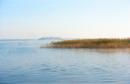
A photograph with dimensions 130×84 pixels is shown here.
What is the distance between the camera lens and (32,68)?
6.29 metres

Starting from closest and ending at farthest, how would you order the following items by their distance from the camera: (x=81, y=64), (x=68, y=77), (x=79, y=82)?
(x=79, y=82), (x=68, y=77), (x=81, y=64)

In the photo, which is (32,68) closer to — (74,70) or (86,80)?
(74,70)

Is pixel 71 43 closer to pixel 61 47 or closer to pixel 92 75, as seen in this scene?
→ pixel 61 47

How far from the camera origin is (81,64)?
6945 mm

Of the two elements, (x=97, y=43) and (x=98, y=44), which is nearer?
(x=98, y=44)

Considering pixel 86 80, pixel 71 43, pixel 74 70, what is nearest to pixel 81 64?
pixel 74 70

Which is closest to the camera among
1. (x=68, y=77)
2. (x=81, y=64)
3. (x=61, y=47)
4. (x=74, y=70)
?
(x=68, y=77)

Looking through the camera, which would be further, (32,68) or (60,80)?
(32,68)

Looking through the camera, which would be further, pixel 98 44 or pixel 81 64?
pixel 98 44

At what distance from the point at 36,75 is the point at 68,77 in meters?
0.62

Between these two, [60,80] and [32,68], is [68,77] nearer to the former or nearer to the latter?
[60,80]

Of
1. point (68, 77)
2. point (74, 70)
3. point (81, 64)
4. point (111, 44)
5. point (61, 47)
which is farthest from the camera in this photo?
point (61, 47)

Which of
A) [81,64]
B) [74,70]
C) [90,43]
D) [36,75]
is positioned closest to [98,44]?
[90,43]

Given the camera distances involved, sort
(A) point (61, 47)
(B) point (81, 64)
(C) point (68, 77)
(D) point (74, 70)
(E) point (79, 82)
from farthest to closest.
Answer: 1. (A) point (61, 47)
2. (B) point (81, 64)
3. (D) point (74, 70)
4. (C) point (68, 77)
5. (E) point (79, 82)
